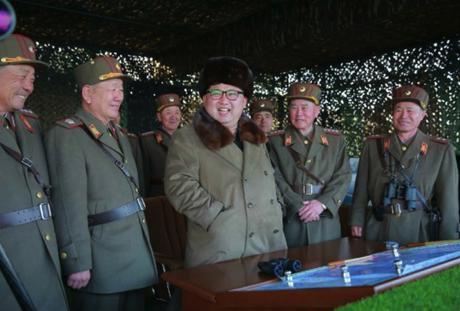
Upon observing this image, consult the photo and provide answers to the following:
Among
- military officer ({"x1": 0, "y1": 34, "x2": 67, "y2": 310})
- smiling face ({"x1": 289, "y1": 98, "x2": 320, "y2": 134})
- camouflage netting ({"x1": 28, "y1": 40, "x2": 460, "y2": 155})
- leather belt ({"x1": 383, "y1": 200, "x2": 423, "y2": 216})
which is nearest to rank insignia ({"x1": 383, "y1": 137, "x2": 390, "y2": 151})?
leather belt ({"x1": 383, "y1": 200, "x2": 423, "y2": 216})

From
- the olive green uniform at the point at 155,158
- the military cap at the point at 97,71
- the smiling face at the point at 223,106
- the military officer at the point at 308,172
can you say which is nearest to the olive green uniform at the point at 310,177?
the military officer at the point at 308,172

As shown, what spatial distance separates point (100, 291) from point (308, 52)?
4848 mm

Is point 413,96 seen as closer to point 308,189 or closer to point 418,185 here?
point 418,185

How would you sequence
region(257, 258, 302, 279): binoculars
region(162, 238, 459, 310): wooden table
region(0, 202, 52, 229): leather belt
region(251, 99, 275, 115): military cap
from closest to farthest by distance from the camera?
1. region(162, 238, 459, 310): wooden table
2. region(257, 258, 302, 279): binoculars
3. region(0, 202, 52, 229): leather belt
4. region(251, 99, 275, 115): military cap

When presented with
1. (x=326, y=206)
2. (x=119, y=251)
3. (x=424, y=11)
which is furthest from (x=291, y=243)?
(x=424, y=11)

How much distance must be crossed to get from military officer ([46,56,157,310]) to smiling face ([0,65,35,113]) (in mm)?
258

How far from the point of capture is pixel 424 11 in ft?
14.7

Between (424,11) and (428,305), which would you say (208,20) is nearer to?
(424,11)

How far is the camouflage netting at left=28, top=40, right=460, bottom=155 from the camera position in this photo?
5770 mm

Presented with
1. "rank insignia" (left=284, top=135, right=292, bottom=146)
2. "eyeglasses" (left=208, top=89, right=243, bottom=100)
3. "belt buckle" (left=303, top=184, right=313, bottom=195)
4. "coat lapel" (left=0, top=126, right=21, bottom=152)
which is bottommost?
"belt buckle" (left=303, top=184, right=313, bottom=195)

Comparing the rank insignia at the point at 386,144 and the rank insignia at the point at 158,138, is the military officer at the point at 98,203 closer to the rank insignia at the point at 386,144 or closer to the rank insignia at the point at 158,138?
the rank insignia at the point at 386,144

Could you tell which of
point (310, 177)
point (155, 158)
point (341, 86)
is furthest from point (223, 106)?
point (341, 86)

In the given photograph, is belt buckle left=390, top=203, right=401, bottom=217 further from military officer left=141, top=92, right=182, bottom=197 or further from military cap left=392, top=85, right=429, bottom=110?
military officer left=141, top=92, right=182, bottom=197

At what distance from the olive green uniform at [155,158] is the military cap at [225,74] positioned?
2.57 m
